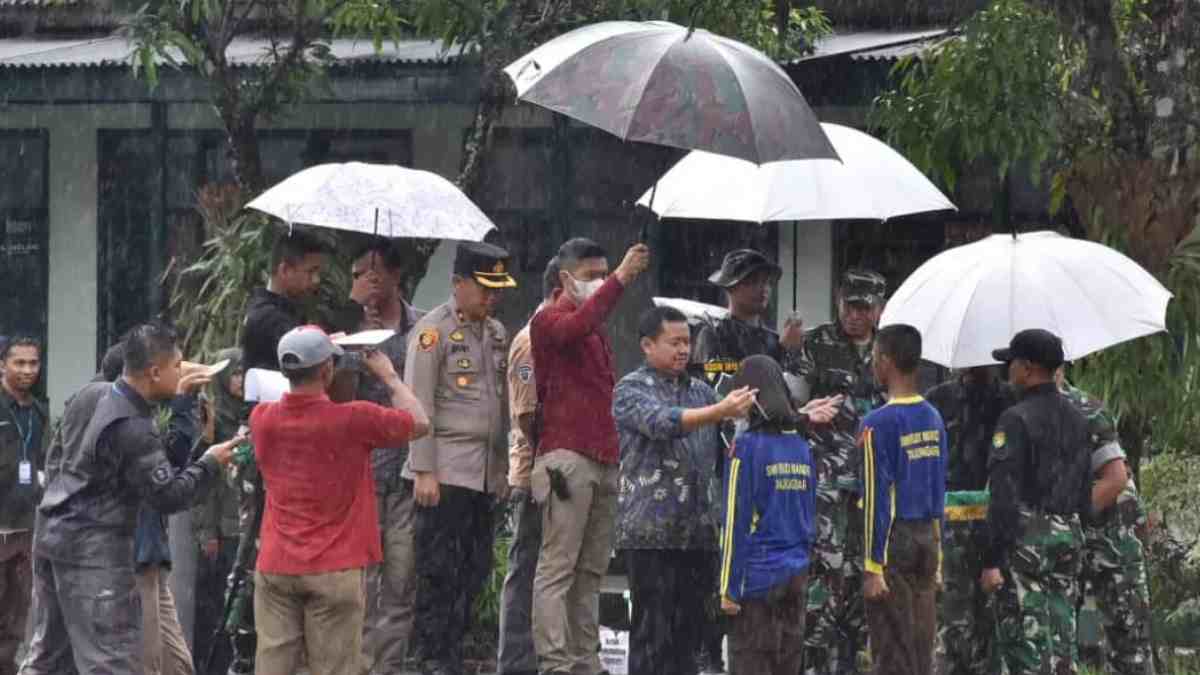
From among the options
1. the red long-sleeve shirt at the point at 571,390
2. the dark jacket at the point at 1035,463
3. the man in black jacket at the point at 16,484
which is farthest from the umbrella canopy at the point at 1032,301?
the man in black jacket at the point at 16,484

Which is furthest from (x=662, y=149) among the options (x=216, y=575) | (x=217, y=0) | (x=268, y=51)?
(x=216, y=575)

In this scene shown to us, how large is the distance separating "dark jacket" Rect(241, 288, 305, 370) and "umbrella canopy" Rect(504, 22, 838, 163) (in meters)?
1.38

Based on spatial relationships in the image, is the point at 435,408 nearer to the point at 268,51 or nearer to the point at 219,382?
the point at 219,382

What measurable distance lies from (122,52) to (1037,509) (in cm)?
948

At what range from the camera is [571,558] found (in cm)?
1046

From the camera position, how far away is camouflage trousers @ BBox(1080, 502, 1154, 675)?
407 inches

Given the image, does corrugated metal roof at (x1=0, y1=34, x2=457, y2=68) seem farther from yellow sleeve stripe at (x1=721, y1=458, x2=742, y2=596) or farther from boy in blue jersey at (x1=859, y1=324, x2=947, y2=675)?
yellow sleeve stripe at (x1=721, y1=458, x2=742, y2=596)

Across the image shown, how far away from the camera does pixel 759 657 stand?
9.46 meters

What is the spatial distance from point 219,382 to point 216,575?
3.98 ft

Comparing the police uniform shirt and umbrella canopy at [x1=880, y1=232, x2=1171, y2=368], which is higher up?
umbrella canopy at [x1=880, y1=232, x2=1171, y2=368]

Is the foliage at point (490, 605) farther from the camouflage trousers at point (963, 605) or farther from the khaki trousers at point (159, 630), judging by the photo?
the camouflage trousers at point (963, 605)

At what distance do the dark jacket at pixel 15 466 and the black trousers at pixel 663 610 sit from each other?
10.7 ft

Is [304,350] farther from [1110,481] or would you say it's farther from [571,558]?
[1110,481]

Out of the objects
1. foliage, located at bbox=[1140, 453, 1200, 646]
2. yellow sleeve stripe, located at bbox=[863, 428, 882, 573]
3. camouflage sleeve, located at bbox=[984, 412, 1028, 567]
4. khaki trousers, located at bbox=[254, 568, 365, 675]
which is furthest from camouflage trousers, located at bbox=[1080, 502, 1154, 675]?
khaki trousers, located at bbox=[254, 568, 365, 675]
